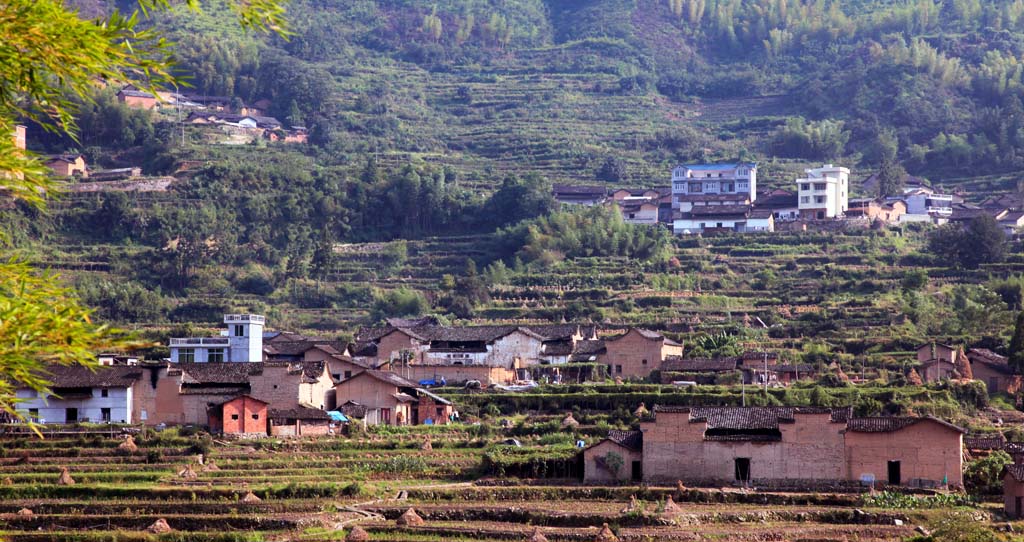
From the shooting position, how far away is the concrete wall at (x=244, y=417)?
3866 cm

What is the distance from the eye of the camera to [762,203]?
73.4 meters

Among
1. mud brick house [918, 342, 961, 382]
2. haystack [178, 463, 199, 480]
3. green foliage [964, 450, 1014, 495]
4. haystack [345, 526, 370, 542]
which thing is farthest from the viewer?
mud brick house [918, 342, 961, 382]

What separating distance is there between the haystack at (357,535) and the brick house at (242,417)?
36.3 ft

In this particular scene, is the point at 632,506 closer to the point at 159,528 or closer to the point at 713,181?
the point at 159,528

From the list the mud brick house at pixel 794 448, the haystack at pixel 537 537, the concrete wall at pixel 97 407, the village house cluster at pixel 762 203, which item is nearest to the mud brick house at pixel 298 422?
the concrete wall at pixel 97 407

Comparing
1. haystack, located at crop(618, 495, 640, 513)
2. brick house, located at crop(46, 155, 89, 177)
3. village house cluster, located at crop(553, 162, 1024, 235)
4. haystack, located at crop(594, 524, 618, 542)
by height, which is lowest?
haystack, located at crop(594, 524, 618, 542)

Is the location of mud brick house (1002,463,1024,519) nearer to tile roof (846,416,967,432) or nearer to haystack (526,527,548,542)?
tile roof (846,416,967,432)

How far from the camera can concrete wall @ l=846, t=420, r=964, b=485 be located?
105 ft

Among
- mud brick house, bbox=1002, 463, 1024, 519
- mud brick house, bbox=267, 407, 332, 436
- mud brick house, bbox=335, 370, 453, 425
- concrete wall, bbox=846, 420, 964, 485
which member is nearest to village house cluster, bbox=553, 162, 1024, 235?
mud brick house, bbox=335, 370, 453, 425

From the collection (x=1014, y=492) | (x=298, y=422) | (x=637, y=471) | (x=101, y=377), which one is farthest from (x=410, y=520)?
(x=101, y=377)

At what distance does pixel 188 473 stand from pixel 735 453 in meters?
13.1

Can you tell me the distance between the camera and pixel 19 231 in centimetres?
6694

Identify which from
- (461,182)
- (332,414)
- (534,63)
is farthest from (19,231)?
(534,63)

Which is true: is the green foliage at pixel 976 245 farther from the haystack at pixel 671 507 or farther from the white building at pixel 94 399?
the white building at pixel 94 399
